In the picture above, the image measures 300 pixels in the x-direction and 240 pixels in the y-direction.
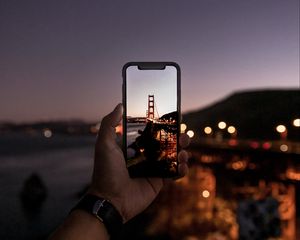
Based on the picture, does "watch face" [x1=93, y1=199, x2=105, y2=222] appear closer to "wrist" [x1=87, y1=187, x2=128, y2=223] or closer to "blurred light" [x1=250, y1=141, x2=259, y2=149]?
"wrist" [x1=87, y1=187, x2=128, y2=223]

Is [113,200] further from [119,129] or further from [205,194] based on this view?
[205,194]

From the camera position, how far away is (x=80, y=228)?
3014mm

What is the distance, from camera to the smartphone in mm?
3924

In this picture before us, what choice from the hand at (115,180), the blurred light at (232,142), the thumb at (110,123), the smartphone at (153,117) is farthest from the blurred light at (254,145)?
the thumb at (110,123)

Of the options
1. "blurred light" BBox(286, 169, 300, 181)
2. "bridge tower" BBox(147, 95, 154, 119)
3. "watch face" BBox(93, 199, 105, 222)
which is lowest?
"blurred light" BBox(286, 169, 300, 181)

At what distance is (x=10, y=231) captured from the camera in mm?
59719

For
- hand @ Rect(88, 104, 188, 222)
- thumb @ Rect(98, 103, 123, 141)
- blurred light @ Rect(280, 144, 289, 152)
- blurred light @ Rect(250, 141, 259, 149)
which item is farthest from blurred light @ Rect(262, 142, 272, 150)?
thumb @ Rect(98, 103, 123, 141)

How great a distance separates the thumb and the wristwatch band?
1.80 feet

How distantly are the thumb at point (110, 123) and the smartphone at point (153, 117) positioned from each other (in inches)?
12.1

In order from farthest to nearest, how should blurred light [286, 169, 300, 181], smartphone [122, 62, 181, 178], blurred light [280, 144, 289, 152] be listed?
blurred light [280, 144, 289, 152], blurred light [286, 169, 300, 181], smartphone [122, 62, 181, 178]

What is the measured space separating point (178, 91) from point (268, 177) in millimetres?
52131

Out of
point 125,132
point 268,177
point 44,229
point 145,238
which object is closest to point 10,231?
point 44,229

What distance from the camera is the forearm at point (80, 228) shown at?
295 cm

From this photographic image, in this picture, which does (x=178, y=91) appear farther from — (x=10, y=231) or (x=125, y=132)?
(x=10, y=231)
